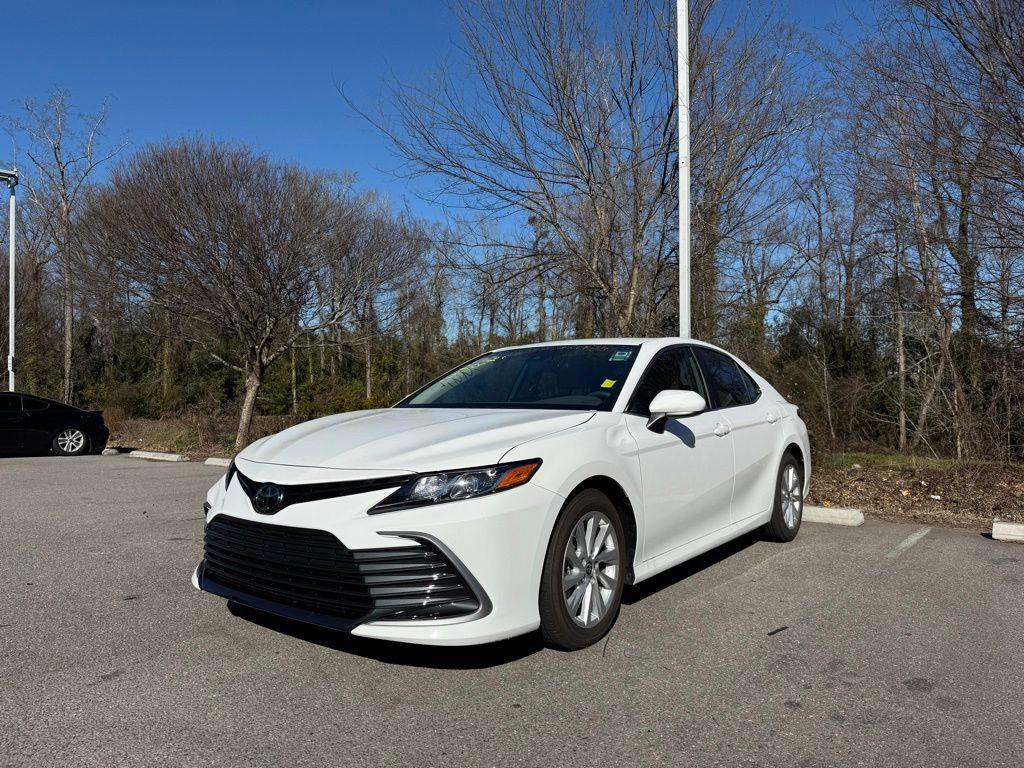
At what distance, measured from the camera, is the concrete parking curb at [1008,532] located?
21.4 ft

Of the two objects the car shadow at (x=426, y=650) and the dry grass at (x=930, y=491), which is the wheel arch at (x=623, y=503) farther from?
the dry grass at (x=930, y=491)

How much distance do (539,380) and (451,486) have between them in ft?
5.70

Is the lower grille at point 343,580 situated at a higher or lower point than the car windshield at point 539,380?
lower

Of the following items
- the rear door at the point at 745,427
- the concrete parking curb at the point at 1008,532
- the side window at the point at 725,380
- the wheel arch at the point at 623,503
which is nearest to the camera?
the wheel arch at the point at 623,503

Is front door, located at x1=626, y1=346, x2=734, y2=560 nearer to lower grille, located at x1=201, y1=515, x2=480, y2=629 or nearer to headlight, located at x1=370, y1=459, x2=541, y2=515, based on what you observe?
headlight, located at x1=370, y1=459, x2=541, y2=515

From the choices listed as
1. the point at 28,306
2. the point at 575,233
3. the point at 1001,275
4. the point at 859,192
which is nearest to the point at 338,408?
the point at 575,233

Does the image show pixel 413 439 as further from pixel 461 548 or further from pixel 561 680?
pixel 561 680

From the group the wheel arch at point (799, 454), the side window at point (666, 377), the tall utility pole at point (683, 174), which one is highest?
the tall utility pole at point (683, 174)

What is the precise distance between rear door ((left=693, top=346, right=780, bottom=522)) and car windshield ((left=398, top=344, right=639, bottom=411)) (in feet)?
Result: 3.10

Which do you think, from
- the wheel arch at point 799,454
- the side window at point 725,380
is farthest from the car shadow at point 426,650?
the wheel arch at point 799,454

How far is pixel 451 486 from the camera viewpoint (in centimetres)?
344

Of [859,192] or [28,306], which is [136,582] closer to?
[859,192]

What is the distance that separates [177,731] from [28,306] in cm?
2932

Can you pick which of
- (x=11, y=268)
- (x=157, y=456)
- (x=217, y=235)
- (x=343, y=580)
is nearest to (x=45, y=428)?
(x=157, y=456)
